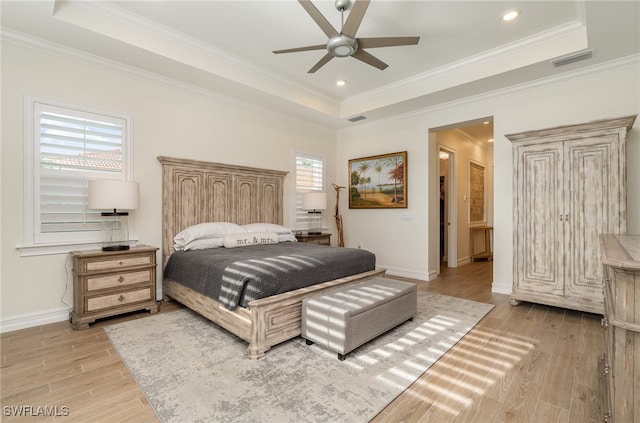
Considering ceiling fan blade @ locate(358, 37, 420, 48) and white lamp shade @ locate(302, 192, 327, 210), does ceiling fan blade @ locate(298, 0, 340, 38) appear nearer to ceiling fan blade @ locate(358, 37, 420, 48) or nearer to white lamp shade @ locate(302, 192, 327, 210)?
ceiling fan blade @ locate(358, 37, 420, 48)

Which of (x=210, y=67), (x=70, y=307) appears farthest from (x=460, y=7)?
(x=70, y=307)

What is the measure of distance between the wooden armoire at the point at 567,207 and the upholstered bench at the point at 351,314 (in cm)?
176

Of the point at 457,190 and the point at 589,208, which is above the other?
the point at 457,190

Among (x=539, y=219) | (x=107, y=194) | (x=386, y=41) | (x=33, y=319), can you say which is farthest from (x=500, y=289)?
(x=33, y=319)

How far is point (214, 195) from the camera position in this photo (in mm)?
4348

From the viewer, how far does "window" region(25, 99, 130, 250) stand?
9.88 ft

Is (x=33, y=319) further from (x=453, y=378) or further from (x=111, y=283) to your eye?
(x=453, y=378)

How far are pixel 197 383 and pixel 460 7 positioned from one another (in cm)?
396

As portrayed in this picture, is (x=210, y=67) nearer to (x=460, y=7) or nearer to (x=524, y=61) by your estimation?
(x=460, y=7)

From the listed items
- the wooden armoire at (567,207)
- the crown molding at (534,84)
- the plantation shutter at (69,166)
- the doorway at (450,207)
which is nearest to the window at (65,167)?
the plantation shutter at (69,166)

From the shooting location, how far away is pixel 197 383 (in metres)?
2.00

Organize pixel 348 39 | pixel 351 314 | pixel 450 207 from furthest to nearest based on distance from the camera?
pixel 450 207 → pixel 348 39 → pixel 351 314

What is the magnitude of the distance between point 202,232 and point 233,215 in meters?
0.80

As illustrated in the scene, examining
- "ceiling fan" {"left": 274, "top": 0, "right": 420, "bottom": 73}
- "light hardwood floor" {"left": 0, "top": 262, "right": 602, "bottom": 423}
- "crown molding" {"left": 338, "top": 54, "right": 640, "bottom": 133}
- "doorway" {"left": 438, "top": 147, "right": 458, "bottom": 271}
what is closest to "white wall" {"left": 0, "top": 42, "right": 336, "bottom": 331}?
"light hardwood floor" {"left": 0, "top": 262, "right": 602, "bottom": 423}
